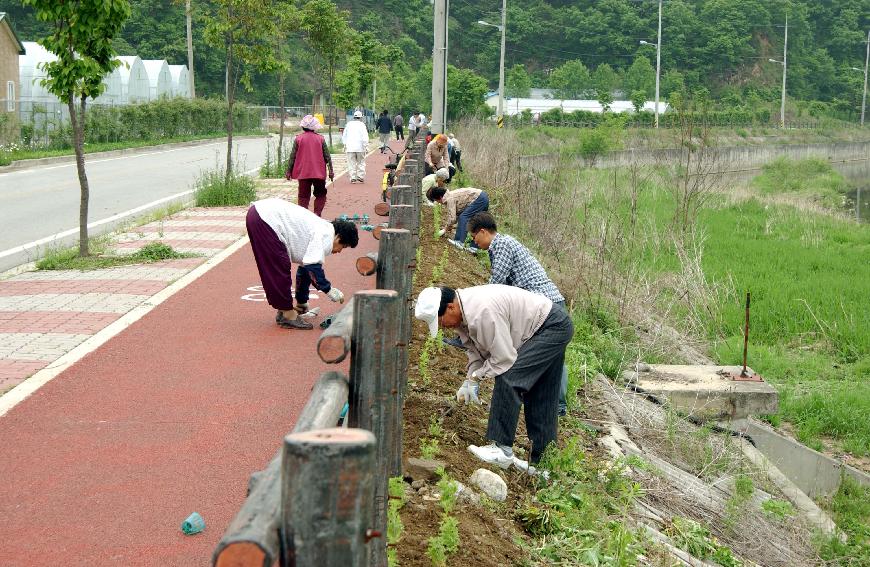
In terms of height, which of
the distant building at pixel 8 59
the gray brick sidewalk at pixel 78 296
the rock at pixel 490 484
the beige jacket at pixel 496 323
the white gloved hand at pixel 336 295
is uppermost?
the distant building at pixel 8 59

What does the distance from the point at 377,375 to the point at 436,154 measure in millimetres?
14369

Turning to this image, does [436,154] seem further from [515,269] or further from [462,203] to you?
[515,269]

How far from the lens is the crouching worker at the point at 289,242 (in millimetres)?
8516

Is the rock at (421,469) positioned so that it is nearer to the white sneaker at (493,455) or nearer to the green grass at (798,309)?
the white sneaker at (493,455)

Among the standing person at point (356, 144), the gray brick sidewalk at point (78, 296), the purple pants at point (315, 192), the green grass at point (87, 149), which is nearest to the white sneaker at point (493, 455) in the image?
the gray brick sidewalk at point (78, 296)

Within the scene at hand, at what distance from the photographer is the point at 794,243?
2203 cm

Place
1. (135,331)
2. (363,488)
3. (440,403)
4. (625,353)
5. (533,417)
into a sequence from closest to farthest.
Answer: (363,488) < (533,417) < (440,403) < (135,331) < (625,353)

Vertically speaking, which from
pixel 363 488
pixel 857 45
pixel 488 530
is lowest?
pixel 488 530

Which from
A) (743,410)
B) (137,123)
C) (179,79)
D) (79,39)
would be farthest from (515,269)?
(179,79)

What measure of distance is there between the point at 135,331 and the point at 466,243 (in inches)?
247

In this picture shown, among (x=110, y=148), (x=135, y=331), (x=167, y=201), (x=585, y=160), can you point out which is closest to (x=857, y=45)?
(x=585, y=160)

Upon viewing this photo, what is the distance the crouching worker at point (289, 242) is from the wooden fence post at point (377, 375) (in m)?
4.38

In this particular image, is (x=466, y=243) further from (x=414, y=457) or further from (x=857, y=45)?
(x=857, y=45)

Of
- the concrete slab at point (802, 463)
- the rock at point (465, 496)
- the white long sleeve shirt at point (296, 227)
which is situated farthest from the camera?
the concrete slab at point (802, 463)
